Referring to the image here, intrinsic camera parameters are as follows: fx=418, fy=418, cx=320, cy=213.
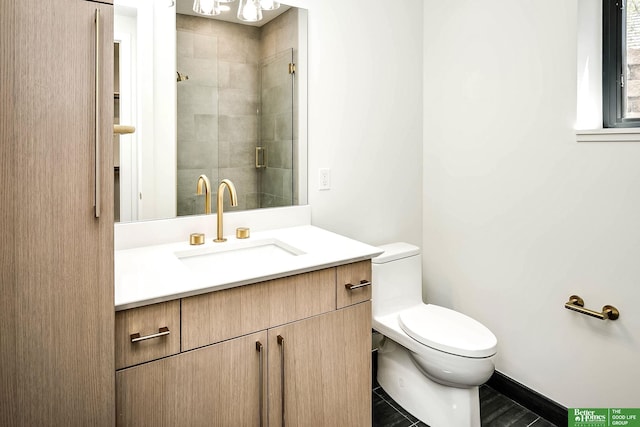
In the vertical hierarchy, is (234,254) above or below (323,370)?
above

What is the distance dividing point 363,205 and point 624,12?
1.38 metres

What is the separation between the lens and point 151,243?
1637 mm

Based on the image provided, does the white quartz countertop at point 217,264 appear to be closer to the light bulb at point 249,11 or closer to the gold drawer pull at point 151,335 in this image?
the gold drawer pull at point 151,335

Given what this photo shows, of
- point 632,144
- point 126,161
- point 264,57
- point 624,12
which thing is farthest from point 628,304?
point 126,161

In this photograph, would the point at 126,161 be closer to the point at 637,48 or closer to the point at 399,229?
the point at 399,229

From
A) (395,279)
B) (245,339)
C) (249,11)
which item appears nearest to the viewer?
(245,339)

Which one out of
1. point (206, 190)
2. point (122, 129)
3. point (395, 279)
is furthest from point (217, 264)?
point (395, 279)

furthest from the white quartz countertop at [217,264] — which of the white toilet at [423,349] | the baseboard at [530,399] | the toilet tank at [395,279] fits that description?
the baseboard at [530,399]

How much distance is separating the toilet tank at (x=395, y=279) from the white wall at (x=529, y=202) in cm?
33

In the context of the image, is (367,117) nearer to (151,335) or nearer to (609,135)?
(609,135)

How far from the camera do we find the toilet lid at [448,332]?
1678 millimetres

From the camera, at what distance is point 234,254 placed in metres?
1.67

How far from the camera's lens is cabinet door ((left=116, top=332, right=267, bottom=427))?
3.58 feet

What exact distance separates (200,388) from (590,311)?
155cm
